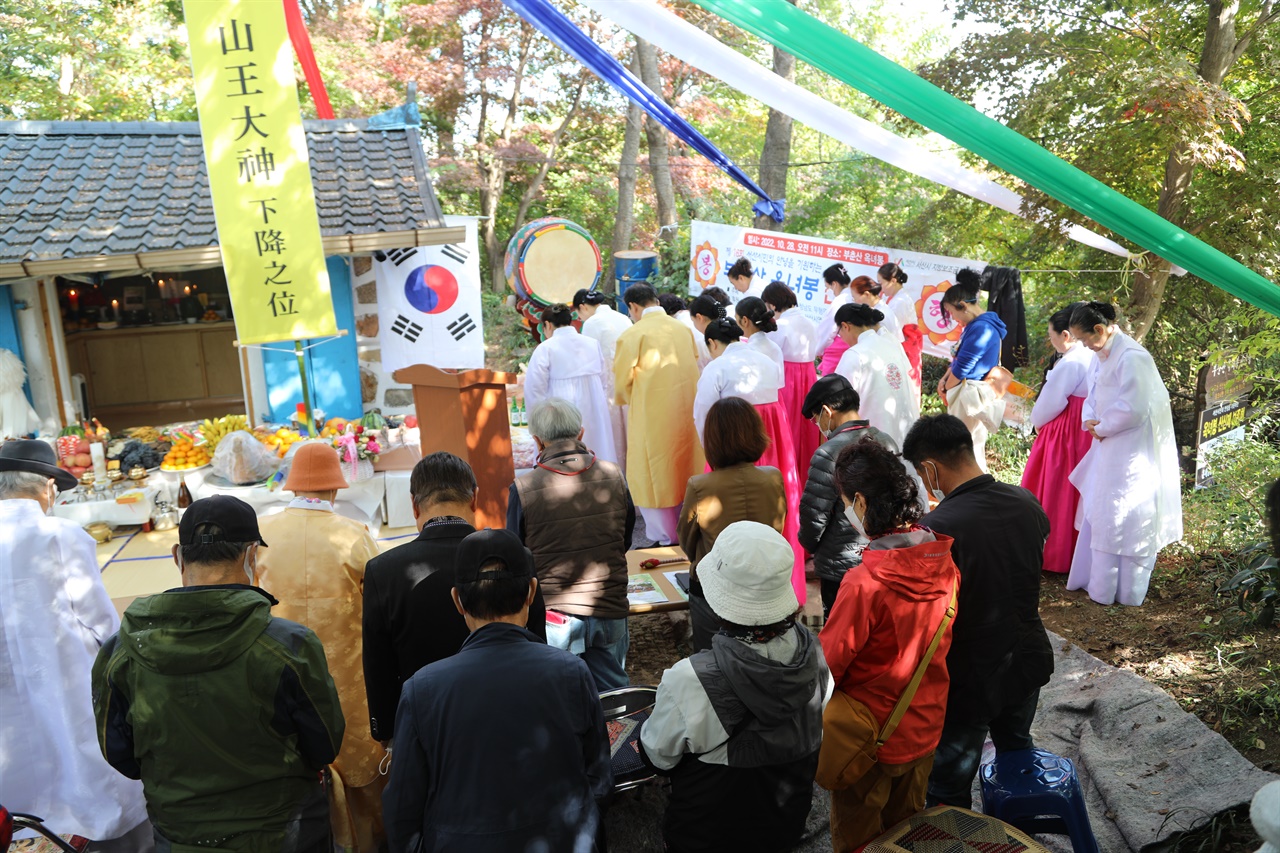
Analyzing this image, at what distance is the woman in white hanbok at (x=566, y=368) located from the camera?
7.17 meters

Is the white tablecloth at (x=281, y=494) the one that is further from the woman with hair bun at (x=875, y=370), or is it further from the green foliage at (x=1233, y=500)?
the green foliage at (x=1233, y=500)

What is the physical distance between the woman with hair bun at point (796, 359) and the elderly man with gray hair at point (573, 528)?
144 inches

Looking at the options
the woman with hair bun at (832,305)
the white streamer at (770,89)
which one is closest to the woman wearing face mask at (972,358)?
the white streamer at (770,89)

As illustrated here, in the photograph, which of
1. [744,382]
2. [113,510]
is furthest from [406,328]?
[744,382]

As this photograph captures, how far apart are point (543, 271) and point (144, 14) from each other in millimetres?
11851

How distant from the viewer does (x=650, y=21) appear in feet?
12.9

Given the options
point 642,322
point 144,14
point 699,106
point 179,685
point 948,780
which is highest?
A: point 144,14

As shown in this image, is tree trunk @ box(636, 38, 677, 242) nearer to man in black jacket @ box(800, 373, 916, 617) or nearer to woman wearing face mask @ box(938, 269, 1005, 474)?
woman wearing face mask @ box(938, 269, 1005, 474)

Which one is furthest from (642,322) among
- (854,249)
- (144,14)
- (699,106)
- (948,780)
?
(144,14)

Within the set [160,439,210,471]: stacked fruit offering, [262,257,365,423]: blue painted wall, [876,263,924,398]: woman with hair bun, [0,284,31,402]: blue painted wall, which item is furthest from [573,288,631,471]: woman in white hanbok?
[0,284,31,402]: blue painted wall

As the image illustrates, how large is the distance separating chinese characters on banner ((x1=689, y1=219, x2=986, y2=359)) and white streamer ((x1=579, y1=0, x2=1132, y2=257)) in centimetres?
283

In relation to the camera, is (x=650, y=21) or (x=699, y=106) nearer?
(x=650, y=21)

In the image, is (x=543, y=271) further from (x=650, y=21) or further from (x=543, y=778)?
(x=543, y=778)

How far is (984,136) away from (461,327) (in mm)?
6564
